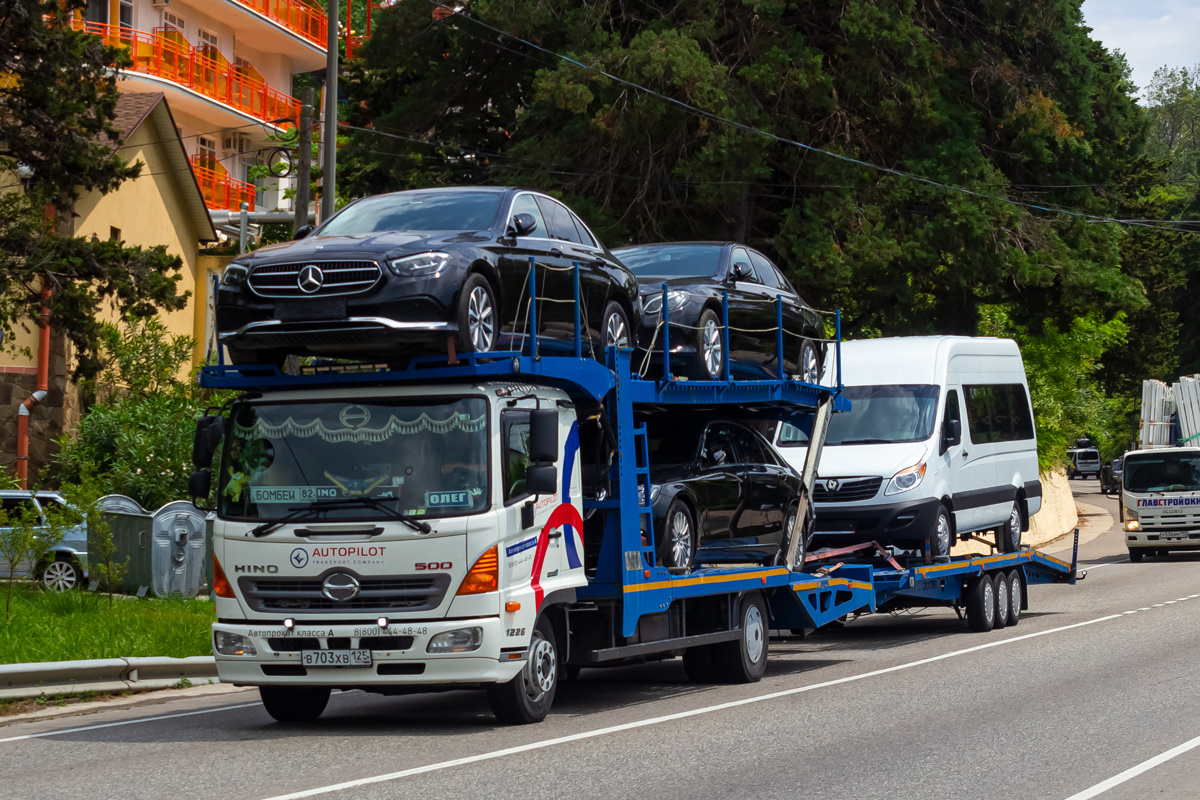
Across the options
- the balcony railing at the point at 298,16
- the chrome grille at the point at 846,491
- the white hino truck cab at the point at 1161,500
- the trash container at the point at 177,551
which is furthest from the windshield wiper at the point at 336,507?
the balcony railing at the point at 298,16

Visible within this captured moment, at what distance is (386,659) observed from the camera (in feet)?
32.0

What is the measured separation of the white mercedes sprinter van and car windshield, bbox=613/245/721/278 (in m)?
2.51

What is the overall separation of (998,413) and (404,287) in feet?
35.4

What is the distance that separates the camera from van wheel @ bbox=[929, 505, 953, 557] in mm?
16484

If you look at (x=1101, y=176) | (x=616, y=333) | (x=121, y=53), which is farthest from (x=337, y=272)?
(x=1101, y=176)

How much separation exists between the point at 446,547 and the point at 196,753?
78.1 inches

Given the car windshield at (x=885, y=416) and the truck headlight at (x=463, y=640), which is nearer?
the truck headlight at (x=463, y=640)

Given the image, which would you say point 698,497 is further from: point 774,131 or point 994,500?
point 774,131

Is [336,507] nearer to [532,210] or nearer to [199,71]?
[532,210]

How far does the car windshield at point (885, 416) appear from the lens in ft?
55.2

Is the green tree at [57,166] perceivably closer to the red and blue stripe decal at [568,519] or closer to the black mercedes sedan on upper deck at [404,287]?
the black mercedes sedan on upper deck at [404,287]

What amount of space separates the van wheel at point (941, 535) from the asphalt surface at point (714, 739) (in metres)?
1.52

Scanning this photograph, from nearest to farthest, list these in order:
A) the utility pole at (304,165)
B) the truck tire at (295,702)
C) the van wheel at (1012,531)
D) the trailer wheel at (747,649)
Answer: the truck tire at (295,702), the trailer wheel at (747,649), the van wheel at (1012,531), the utility pole at (304,165)

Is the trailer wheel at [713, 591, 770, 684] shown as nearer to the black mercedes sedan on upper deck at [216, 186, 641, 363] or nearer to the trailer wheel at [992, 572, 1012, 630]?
the black mercedes sedan on upper deck at [216, 186, 641, 363]
